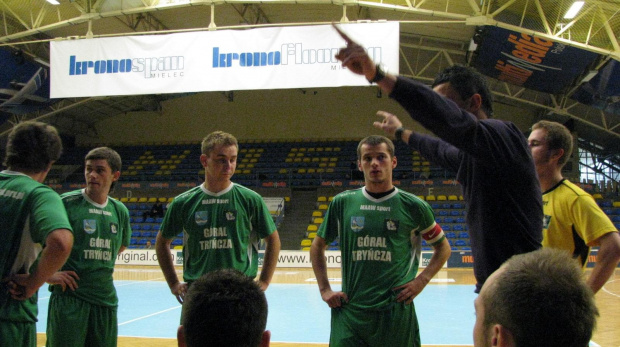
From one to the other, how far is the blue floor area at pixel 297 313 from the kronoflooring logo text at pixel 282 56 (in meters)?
4.31

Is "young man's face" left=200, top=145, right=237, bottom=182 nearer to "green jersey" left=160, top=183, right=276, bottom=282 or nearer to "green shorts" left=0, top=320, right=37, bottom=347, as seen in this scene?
"green jersey" left=160, top=183, right=276, bottom=282

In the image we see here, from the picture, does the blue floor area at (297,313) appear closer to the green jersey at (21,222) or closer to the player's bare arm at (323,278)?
the player's bare arm at (323,278)

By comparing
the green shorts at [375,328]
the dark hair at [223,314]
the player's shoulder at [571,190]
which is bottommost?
the green shorts at [375,328]

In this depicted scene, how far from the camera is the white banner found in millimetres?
9102

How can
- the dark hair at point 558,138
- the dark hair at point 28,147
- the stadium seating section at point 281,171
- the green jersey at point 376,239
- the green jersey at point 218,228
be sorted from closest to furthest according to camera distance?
the dark hair at point 28,147 < the dark hair at point 558,138 < the green jersey at point 376,239 < the green jersey at point 218,228 < the stadium seating section at point 281,171

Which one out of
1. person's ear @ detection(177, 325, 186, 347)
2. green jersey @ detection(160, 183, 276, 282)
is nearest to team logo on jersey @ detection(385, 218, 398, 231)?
green jersey @ detection(160, 183, 276, 282)

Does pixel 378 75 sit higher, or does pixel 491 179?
pixel 378 75

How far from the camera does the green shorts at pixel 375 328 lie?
3.15 meters

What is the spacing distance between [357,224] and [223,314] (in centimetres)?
230

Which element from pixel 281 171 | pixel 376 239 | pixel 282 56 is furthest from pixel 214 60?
pixel 281 171

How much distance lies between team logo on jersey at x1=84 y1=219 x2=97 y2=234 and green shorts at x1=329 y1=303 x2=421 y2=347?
73.5 inches

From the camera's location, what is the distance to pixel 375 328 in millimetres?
3162

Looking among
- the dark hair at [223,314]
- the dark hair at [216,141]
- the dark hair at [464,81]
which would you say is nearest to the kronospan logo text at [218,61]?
the dark hair at [216,141]

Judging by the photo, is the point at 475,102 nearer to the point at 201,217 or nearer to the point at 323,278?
the point at 323,278
